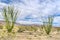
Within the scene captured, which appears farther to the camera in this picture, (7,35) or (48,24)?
(48,24)

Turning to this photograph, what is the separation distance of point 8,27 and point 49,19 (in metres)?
5.71

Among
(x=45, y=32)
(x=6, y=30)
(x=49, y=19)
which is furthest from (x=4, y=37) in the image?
(x=45, y=32)

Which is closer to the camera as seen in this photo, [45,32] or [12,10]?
[12,10]

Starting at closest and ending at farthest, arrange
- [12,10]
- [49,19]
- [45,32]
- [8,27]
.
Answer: [12,10] < [8,27] < [49,19] < [45,32]

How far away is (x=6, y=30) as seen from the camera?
20.5 metres

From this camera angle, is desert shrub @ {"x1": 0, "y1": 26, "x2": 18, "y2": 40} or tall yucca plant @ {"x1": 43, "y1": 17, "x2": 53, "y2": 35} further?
tall yucca plant @ {"x1": 43, "y1": 17, "x2": 53, "y2": 35}

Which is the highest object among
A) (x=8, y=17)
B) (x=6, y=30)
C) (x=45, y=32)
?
(x=8, y=17)

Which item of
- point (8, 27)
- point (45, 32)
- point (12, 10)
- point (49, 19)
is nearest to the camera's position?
A: point (12, 10)

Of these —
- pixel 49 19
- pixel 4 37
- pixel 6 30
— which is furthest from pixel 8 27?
pixel 49 19

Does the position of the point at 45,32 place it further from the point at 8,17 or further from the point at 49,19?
the point at 8,17

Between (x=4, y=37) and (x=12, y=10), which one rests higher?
(x=12, y=10)

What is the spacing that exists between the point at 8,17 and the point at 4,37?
6.33 ft

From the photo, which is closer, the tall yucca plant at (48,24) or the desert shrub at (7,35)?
the desert shrub at (7,35)

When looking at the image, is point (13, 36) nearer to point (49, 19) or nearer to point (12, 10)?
point (12, 10)
